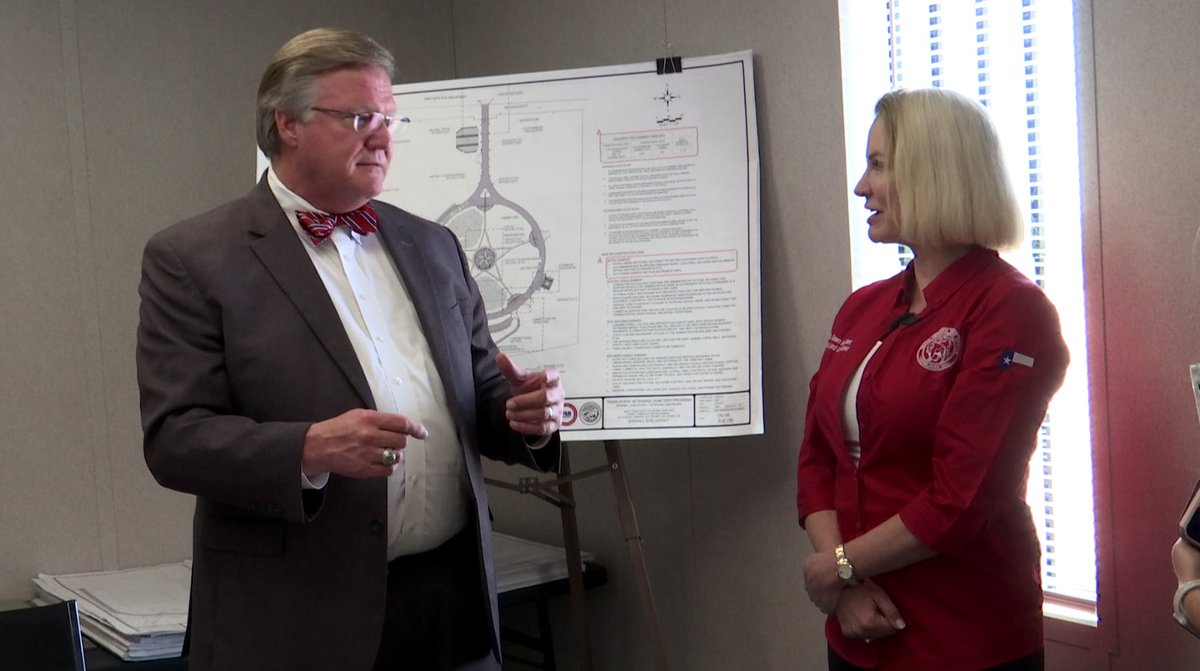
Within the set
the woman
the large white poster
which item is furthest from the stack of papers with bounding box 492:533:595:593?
the woman

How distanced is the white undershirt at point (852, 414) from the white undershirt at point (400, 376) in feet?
2.35

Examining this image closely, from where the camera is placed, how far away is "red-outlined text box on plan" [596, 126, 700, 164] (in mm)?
2885

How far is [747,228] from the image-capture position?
2809 millimetres

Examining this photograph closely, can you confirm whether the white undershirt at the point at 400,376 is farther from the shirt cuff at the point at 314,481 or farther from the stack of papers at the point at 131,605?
the stack of papers at the point at 131,605

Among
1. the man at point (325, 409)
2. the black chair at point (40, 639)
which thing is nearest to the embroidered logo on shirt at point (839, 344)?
the man at point (325, 409)

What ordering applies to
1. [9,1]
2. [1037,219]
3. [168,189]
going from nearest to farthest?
[1037,219] → [9,1] → [168,189]

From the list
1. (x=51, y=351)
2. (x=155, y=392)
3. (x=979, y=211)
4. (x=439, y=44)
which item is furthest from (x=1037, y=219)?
(x=51, y=351)

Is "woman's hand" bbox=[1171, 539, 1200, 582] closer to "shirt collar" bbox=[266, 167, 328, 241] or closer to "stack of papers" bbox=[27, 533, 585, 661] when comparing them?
"shirt collar" bbox=[266, 167, 328, 241]

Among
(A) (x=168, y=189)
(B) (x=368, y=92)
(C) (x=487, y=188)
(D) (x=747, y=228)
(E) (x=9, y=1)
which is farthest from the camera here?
(A) (x=168, y=189)

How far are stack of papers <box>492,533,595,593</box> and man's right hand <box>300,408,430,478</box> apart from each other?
1.61 meters

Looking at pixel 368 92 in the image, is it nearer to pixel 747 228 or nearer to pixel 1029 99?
pixel 747 228

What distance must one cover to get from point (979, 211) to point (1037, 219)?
0.44m

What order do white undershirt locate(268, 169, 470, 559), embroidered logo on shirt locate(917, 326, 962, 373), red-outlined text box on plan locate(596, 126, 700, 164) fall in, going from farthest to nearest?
red-outlined text box on plan locate(596, 126, 700, 164) → embroidered logo on shirt locate(917, 326, 962, 373) → white undershirt locate(268, 169, 470, 559)

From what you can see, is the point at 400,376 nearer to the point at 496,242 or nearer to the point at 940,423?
the point at 940,423
